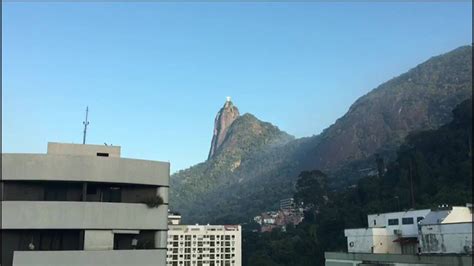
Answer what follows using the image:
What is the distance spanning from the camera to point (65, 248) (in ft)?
70.1

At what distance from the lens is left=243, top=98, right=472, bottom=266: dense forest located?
225 ft

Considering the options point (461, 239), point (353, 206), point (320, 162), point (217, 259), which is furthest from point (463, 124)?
point (320, 162)

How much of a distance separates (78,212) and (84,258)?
1991mm

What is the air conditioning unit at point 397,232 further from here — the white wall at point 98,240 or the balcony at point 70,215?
the white wall at point 98,240

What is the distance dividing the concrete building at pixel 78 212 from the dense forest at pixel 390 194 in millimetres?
47005

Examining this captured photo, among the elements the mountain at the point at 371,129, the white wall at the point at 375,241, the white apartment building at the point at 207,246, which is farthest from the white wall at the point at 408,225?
the mountain at the point at 371,129

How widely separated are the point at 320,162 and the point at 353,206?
98.6 m

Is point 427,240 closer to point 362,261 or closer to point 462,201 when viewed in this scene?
point 362,261

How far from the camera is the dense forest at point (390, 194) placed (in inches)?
2694

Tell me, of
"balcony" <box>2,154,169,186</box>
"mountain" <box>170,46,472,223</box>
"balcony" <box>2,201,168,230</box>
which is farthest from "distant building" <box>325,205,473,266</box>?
"mountain" <box>170,46,472,223</box>

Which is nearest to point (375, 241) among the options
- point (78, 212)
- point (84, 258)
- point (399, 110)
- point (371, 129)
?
point (84, 258)

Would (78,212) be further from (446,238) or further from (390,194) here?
(390,194)

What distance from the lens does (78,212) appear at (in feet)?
68.8

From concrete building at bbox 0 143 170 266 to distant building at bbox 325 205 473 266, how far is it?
66.3 ft
